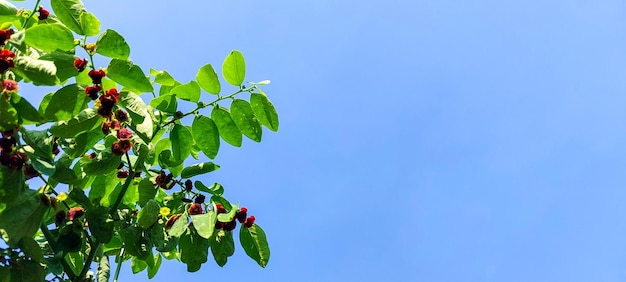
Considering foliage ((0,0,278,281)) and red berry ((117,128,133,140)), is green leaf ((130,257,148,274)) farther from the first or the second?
red berry ((117,128,133,140))

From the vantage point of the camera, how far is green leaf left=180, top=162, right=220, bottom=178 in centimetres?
319

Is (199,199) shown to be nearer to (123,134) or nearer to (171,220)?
(171,220)

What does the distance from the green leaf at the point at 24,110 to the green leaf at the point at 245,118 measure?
1.02 metres

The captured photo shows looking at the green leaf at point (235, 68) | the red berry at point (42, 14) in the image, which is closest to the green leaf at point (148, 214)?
the green leaf at point (235, 68)

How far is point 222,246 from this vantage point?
2.87m

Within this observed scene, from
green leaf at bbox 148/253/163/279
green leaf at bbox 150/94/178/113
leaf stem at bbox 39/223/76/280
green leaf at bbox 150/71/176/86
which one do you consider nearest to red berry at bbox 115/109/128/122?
green leaf at bbox 150/94/178/113

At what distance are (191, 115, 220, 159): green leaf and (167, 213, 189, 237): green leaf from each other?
422 millimetres

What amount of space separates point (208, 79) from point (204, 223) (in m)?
0.83

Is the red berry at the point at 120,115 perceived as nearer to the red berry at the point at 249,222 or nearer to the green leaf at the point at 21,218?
the green leaf at the point at 21,218

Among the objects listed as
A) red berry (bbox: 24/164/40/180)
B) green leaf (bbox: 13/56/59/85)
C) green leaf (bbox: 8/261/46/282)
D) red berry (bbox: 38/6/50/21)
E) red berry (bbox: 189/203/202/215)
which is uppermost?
red berry (bbox: 38/6/50/21)

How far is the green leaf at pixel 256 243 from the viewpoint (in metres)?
2.99

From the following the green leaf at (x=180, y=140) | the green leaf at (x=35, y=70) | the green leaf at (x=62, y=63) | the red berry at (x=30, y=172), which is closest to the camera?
the green leaf at (x=35, y=70)

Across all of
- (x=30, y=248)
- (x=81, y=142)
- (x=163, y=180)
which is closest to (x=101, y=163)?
(x=81, y=142)

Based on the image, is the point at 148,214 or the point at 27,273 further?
the point at 148,214
